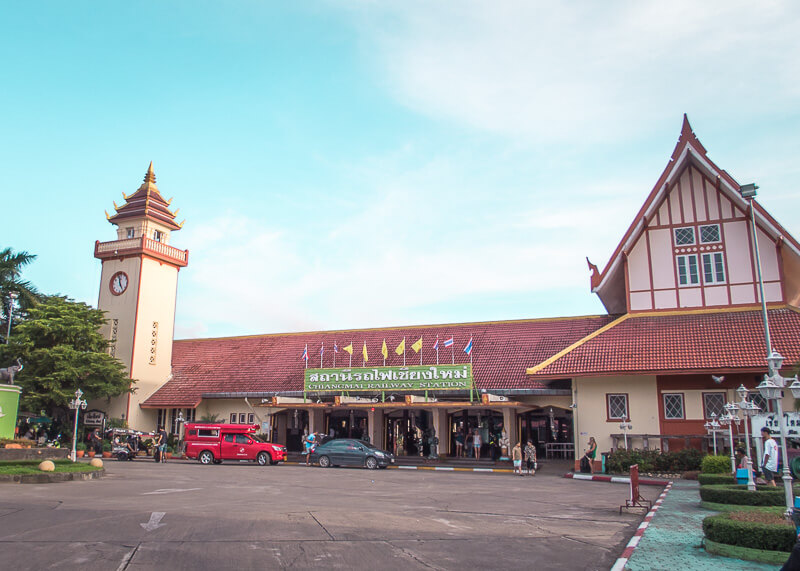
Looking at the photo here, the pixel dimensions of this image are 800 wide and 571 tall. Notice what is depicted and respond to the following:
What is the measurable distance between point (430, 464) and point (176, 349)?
2189 centimetres

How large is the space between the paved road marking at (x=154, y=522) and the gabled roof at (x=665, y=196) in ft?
73.5

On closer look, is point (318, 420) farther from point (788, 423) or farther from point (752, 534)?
point (752, 534)

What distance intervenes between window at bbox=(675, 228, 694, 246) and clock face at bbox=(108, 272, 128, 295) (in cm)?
3130

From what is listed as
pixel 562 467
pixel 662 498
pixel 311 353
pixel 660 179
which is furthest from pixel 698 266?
pixel 311 353

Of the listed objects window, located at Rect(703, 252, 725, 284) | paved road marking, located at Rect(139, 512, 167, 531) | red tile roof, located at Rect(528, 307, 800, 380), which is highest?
window, located at Rect(703, 252, 725, 284)

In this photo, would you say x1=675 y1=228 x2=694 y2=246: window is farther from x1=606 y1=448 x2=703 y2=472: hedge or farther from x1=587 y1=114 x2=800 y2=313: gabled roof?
x1=606 y1=448 x2=703 y2=472: hedge

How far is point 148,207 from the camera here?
4103 cm

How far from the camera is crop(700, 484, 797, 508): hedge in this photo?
38.7ft

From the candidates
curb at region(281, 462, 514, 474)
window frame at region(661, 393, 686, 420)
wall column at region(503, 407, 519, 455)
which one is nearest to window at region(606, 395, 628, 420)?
window frame at region(661, 393, 686, 420)

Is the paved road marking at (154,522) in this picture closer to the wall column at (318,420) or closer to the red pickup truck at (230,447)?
the red pickup truck at (230,447)

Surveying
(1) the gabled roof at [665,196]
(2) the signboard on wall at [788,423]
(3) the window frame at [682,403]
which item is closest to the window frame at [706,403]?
(3) the window frame at [682,403]

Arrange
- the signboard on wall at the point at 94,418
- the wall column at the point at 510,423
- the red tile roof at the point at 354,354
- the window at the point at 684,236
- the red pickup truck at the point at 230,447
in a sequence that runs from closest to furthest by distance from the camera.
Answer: the window at the point at 684,236 < the wall column at the point at 510,423 < the red pickup truck at the point at 230,447 < the red tile roof at the point at 354,354 < the signboard on wall at the point at 94,418

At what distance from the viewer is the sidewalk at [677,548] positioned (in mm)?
7805

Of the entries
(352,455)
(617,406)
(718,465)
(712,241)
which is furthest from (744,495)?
(352,455)
